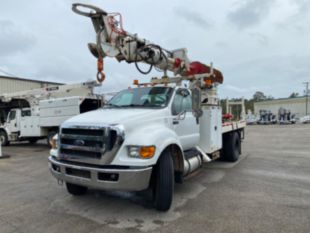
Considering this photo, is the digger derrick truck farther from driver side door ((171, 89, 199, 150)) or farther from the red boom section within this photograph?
the red boom section

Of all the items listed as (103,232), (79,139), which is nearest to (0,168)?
(79,139)

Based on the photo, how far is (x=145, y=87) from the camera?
195 inches

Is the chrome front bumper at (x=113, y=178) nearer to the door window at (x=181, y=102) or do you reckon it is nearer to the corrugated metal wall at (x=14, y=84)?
the door window at (x=181, y=102)

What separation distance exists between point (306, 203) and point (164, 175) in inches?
102

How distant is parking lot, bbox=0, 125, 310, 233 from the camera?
324cm

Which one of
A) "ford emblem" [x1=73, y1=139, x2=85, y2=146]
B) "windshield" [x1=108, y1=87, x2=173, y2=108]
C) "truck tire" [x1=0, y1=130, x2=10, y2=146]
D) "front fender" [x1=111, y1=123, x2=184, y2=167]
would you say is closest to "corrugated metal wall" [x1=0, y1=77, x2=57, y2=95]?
"truck tire" [x1=0, y1=130, x2=10, y2=146]

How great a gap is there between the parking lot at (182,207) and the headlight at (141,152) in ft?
3.18

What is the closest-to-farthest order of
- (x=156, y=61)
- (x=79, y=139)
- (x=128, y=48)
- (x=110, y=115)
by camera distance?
1. (x=79, y=139)
2. (x=110, y=115)
3. (x=128, y=48)
4. (x=156, y=61)

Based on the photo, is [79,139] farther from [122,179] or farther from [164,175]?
[164,175]

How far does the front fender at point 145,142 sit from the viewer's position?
323 centimetres

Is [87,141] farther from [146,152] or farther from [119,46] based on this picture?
[119,46]

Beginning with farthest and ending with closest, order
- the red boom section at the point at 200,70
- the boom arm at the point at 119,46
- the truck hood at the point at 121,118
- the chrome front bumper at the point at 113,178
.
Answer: the red boom section at the point at 200,70, the boom arm at the point at 119,46, the truck hood at the point at 121,118, the chrome front bumper at the point at 113,178

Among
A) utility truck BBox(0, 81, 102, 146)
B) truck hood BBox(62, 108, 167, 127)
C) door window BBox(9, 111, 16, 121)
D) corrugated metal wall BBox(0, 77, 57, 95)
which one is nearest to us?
truck hood BBox(62, 108, 167, 127)

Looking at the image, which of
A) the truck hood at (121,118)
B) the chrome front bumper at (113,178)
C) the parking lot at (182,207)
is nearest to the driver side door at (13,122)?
the parking lot at (182,207)
